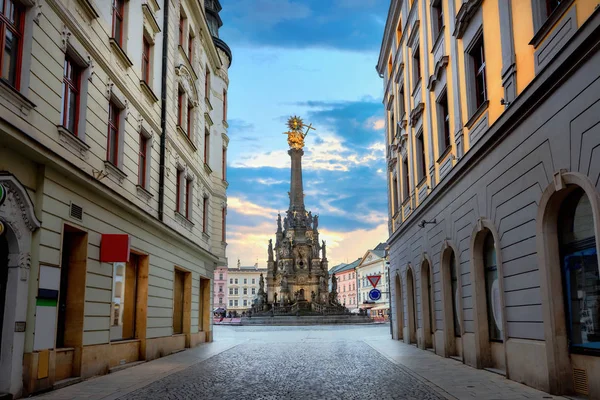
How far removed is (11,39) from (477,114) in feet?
32.1

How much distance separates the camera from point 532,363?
10508 millimetres

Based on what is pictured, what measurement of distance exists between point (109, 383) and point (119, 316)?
3774 millimetres

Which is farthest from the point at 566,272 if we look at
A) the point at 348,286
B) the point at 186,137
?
the point at 348,286

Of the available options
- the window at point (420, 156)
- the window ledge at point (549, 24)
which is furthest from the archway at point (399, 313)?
the window ledge at point (549, 24)

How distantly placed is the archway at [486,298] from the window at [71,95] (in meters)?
9.21

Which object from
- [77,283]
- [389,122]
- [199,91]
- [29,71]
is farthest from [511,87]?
[389,122]

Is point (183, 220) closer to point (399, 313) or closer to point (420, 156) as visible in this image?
point (420, 156)

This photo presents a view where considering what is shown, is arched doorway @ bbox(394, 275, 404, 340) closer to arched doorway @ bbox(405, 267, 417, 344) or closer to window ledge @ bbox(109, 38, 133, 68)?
arched doorway @ bbox(405, 267, 417, 344)

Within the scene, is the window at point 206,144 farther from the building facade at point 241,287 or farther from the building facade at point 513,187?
the building facade at point 241,287

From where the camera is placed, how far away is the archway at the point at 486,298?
13469 mm

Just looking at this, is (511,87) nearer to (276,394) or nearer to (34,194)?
(276,394)

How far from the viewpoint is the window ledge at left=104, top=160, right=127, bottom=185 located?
14.2m

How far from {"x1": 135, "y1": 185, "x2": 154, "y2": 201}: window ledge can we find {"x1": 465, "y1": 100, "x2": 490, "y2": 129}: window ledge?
355 inches

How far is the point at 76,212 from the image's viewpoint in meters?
12.2
